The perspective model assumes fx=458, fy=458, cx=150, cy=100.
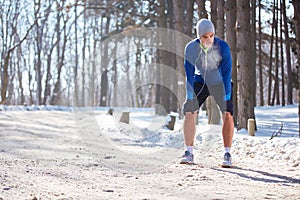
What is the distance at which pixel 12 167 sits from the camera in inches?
190

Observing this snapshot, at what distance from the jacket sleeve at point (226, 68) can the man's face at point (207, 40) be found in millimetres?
168

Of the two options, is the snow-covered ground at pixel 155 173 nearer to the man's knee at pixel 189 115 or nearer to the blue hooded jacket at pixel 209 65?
the man's knee at pixel 189 115

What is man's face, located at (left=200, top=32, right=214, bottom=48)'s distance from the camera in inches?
215

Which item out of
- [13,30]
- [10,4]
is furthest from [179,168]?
[13,30]

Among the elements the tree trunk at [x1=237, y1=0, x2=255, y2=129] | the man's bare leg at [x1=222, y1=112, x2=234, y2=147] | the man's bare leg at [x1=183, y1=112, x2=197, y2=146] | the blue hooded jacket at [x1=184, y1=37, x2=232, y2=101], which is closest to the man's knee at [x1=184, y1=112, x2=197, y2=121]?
the man's bare leg at [x1=183, y1=112, x2=197, y2=146]

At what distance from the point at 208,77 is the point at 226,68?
0.81ft

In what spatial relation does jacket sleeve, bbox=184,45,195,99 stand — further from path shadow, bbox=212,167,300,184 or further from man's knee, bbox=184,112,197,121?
path shadow, bbox=212,167,300,184

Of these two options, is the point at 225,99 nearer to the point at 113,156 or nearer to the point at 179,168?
the point at 179,168

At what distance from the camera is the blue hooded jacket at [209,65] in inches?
219

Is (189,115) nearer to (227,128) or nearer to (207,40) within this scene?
(227,128)


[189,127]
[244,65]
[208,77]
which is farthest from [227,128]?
[244,65]

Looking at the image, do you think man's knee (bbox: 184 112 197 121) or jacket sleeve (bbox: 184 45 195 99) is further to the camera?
man's knee (bbox: 184 112 197 121)

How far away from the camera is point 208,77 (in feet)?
18.5

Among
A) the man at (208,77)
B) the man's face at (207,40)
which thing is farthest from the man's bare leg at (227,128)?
the man's face at (207,40)
